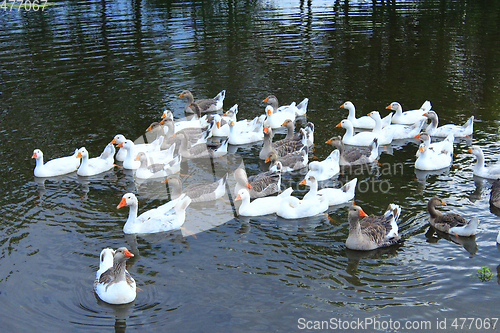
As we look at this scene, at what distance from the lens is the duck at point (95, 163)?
13.8 m

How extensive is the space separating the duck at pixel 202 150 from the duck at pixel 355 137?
13.3 ft

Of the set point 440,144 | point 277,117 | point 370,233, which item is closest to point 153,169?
point 277,117

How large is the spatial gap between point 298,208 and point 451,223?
3471 mm

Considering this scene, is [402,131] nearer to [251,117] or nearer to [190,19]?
[251,117]

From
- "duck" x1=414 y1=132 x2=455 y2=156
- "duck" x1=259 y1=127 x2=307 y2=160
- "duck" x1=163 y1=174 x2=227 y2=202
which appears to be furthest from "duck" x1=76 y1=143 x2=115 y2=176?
→ "duck" x1=414 y1=132 x2=455 y2=156

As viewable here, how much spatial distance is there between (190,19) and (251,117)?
799 inches

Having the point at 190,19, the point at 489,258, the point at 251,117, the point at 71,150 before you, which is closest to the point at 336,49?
the point at 251,117

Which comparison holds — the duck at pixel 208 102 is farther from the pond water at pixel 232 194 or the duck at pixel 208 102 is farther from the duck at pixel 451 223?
A: the duck at pixel 451 223

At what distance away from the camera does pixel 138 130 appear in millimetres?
16703

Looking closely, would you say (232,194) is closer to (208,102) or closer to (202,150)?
(202,150)

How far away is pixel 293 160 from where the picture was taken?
1399 centimetres

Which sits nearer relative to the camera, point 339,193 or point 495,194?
point 495,194

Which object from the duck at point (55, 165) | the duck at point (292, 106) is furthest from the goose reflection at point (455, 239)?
the duck at point (55, 165)

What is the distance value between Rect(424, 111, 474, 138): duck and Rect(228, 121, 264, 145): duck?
231 inches
